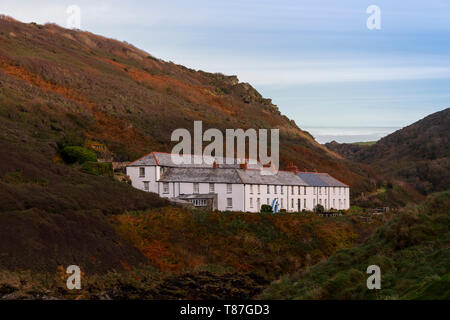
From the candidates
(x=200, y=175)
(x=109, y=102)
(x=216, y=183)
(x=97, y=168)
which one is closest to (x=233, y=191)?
(x=216, y=183)

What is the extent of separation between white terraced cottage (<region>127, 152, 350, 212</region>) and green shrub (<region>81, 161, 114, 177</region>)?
496 cm

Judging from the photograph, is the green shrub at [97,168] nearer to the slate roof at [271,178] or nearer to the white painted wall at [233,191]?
the white painted wall at [233,191]

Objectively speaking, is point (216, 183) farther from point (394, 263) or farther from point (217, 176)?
point (394, 263)

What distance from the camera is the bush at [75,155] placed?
210ft

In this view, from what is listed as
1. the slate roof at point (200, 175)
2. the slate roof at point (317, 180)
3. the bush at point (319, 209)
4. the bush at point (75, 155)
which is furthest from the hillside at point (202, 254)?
the bush at point (75, 155)

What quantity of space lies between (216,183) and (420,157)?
11640cm

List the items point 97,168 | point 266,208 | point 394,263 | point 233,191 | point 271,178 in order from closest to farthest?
point 394,263 → point 97,168 → point 233,191 → point 266,208 → point 271,178

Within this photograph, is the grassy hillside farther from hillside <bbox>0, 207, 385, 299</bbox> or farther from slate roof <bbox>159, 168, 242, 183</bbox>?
slate roof <bbox>159, 168, 242, 183</bbox>

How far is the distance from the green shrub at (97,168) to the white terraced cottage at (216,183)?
496 cm

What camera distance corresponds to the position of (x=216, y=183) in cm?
6331

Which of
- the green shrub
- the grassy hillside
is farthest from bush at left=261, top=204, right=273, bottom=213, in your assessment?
the grassy hillside

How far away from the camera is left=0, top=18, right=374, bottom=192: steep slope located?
80875mm

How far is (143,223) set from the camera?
45094mm

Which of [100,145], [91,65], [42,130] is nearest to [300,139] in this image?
[91,65]
